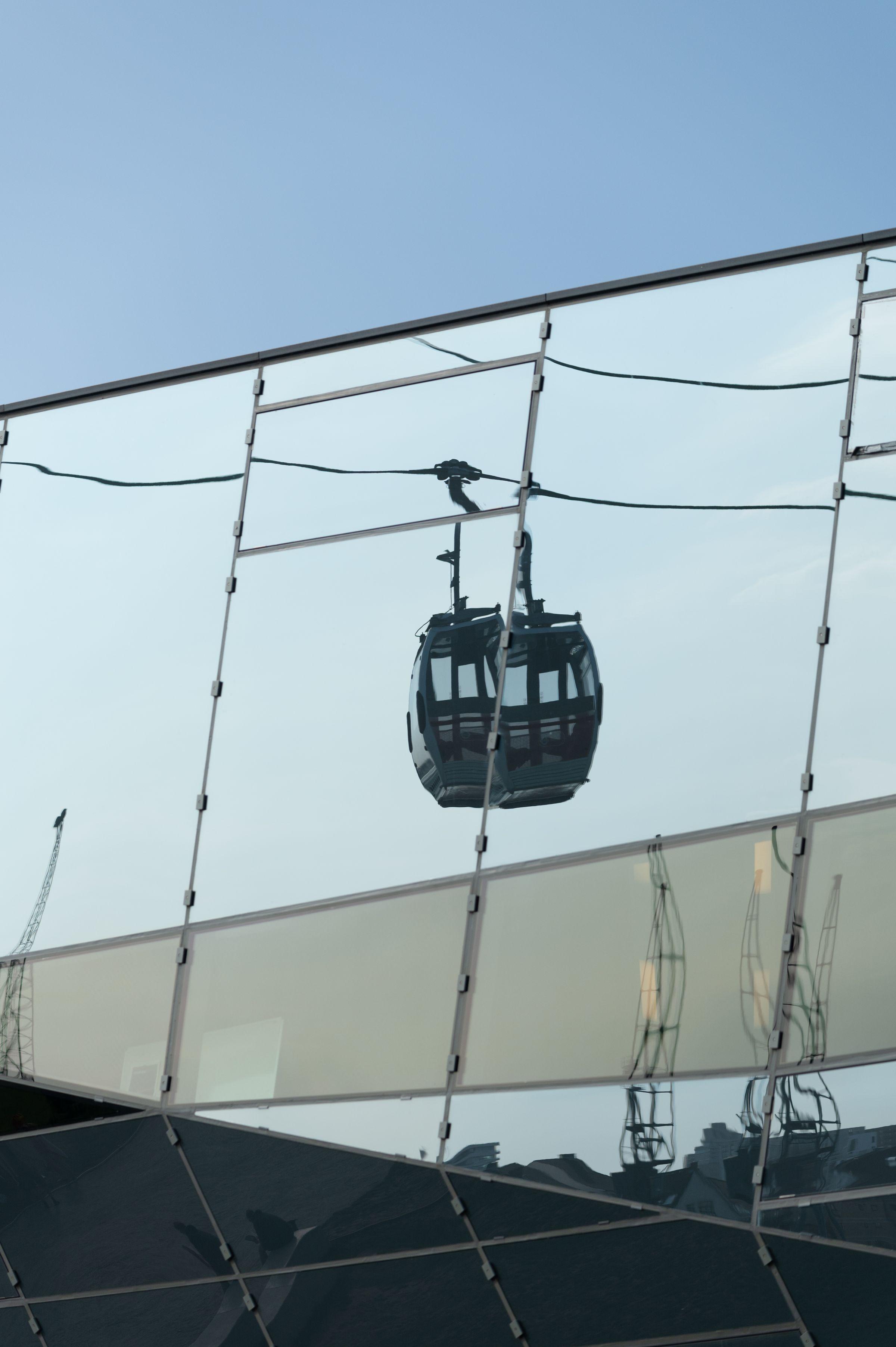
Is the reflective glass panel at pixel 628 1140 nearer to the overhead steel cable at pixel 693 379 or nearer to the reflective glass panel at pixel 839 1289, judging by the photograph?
the reflective glass panel at pixel 839 1289

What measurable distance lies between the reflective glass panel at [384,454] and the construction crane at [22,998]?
9.34 feet

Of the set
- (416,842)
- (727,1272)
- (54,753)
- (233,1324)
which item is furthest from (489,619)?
(233,1324)

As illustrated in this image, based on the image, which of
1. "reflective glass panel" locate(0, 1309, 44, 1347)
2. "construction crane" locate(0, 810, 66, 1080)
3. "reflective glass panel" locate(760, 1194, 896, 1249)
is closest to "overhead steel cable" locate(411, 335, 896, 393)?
"construction crane" locate(0, 810, 66, 1080)

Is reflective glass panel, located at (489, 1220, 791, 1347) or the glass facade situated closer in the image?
reflective glass panel, located at (489, 1220, 791, 1347)

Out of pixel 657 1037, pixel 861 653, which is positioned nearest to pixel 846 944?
pixel 657 1037

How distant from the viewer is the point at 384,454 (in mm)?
10602

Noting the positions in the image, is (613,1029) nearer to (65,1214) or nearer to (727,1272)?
(727,1272)

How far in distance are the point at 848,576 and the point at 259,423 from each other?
4.65 meters

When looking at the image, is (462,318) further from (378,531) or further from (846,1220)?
(846,1220)

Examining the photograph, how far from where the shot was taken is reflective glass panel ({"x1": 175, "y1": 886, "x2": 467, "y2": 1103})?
30.6 ft

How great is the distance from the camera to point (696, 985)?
869 centimetres

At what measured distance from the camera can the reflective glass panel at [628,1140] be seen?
8.27m

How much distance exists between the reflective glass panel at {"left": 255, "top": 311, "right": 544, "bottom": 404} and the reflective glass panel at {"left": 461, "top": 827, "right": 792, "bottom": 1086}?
3.79 m

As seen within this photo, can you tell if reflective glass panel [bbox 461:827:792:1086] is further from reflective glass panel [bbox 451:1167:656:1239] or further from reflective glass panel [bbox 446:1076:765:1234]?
reflective glass panel [bbox 451:1167:656:1239]
